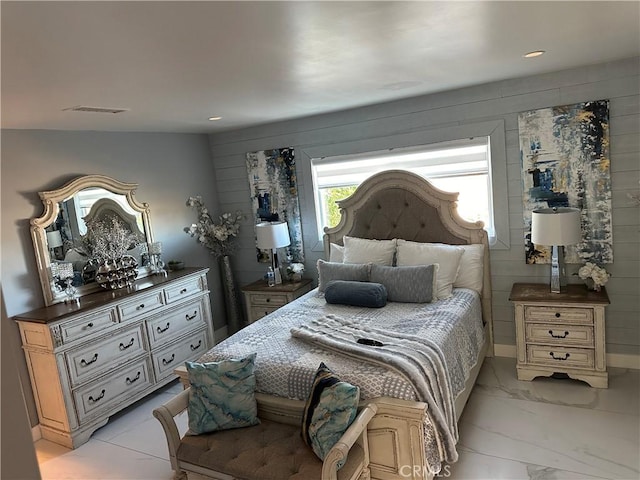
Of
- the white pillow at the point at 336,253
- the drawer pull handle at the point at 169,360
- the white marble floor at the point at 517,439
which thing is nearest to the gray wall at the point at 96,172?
the white marble floor at the point at 517,439

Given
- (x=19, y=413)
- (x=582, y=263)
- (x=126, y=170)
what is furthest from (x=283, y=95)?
(x=19, y=413)

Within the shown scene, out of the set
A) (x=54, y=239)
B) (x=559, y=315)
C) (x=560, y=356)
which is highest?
(x=54, y=239)

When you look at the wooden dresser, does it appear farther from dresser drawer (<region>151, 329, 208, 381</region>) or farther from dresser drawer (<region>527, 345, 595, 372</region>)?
dresser drawer (<region>527, 345, 595, 372</region>)

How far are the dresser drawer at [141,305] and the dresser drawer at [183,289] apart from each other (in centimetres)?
9

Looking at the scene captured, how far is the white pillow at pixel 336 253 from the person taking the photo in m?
4.36

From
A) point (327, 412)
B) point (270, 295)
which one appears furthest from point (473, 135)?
point (327, 412)

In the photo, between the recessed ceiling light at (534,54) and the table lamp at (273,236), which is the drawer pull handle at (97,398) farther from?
the recessed ceiling light at (534,54)

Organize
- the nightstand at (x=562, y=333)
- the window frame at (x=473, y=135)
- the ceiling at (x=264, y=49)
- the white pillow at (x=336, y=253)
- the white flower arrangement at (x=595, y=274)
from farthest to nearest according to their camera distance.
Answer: the white pillow at (x=336, y=253) → the window frame at (x=473, y=135) → the white flower arrangement at (x=595, y=274) → the nightstand at (x=562, y=333) → the ceiling at (x=264, y=49)

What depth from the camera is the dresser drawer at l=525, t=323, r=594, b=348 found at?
336 cm

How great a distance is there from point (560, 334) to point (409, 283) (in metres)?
1.17

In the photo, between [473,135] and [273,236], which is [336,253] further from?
[473,135]

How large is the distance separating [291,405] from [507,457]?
1354mm

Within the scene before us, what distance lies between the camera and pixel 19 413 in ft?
1.82

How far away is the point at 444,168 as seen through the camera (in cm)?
414
